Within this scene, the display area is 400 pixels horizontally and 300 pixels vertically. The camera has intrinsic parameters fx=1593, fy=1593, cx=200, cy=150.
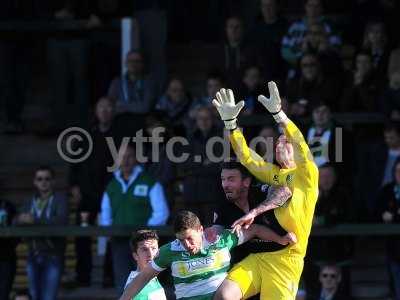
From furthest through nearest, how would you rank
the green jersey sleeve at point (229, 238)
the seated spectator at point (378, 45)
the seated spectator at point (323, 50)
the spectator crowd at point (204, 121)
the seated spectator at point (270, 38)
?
1. the seated spectator at point (270, 38)
2. the seated spectator at point (378, 45)
3. the seated spectator at point (323, 50)
4. the spectator crowd at point (204, 121)
5. the green jersey sleeve at point (229, 238)

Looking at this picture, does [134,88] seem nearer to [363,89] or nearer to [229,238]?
[363,89]

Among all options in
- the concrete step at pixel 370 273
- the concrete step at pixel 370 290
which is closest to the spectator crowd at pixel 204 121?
the concrete step at pixel 370 290

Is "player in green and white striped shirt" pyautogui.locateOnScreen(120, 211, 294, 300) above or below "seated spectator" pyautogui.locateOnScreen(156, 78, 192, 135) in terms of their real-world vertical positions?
below

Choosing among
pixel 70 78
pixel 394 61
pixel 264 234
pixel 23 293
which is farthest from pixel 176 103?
pixel 264 234

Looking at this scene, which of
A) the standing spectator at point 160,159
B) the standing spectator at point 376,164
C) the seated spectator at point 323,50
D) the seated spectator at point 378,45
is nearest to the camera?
the standing spectator at point 376,164

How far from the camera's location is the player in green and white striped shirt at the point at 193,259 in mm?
11945

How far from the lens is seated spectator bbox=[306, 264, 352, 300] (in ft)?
51.7

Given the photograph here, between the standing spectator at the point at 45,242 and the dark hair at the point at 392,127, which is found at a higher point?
the dark hair at the point at 392,127

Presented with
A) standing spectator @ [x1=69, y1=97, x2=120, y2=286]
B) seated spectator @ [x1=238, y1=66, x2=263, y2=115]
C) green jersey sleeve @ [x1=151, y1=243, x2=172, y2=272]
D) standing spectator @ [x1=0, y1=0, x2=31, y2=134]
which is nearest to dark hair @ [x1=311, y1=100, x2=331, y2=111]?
seated spectator @ [x1=238, y1=66, x2=263, y2=115]

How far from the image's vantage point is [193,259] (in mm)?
12250

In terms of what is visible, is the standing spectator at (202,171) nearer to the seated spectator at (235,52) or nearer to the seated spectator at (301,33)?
the seated spectator at (235,52)

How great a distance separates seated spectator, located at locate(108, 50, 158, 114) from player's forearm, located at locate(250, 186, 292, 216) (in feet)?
14.7

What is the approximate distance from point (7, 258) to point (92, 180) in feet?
3.93

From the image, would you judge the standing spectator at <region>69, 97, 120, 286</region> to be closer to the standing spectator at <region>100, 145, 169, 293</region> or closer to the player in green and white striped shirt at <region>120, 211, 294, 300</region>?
the standing spectator at <region>100, 145, 169, 293</region>
